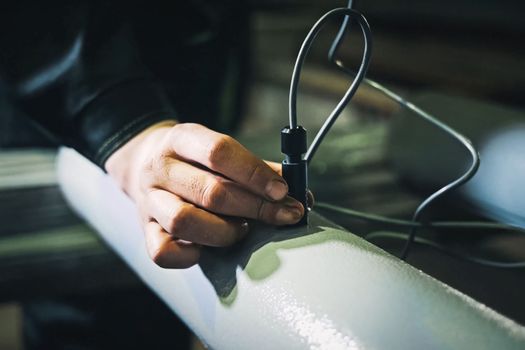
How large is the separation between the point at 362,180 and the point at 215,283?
25.3 inches

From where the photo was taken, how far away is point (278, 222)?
1.45 ft

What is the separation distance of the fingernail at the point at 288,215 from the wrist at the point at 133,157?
0.16m

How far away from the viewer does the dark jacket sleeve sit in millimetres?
708

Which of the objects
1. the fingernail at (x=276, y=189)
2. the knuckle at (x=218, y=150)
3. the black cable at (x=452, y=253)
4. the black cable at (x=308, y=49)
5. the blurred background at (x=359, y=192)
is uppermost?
the black cable at (x=308, y=49)

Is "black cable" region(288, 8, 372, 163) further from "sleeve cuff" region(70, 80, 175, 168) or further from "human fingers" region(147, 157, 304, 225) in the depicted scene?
"sleeve cuff" region(70, 80, 175, 168)

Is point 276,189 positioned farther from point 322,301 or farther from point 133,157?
point 133,157

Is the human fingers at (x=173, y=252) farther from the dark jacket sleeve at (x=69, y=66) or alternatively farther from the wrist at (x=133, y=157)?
the dark jacket sleeve at (x=69, y=66)

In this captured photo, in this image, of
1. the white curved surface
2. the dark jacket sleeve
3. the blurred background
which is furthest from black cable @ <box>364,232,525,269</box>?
the dark jacket sleeve

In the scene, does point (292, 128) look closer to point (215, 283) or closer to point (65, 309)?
point (215, 283)

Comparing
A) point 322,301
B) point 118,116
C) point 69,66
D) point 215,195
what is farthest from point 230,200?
point 69,66

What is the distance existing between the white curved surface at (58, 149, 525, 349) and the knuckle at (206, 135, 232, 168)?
65 mm

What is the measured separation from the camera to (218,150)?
431 mm

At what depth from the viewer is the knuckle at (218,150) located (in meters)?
0.43

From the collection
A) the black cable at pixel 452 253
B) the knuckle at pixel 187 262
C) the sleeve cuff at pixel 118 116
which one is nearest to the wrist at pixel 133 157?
the sleeve cuff at pixel 118 116
